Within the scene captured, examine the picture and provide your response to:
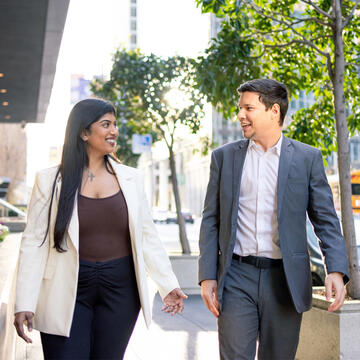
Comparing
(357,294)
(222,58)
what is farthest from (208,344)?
(222,58)

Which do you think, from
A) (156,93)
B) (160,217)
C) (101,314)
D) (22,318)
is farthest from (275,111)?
(160,217)

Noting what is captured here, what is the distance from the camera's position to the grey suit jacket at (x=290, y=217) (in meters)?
3.58

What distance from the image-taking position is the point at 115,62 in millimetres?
17328

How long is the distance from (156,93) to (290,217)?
12.6 metres

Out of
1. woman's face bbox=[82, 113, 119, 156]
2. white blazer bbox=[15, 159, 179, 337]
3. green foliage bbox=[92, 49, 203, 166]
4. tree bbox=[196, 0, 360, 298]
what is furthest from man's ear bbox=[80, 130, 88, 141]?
green foliage bbox=[92, 49, 203, 166]

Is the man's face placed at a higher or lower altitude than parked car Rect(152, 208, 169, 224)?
higher

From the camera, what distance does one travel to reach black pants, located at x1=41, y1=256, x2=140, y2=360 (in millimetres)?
3384

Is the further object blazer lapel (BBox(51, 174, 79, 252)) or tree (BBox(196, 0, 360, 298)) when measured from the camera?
tree (BBox(196, 0, 360, 298))

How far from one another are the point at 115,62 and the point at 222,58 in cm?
1024

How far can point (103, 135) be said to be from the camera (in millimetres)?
3607

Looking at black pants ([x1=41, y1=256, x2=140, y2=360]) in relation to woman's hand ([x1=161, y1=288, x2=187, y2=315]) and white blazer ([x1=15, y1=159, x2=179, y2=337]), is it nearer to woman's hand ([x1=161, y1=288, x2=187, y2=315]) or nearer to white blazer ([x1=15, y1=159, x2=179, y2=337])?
white blazer ([x1=15, y1=159, x2=179, y2=337])

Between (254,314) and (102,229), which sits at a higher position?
(102,229)

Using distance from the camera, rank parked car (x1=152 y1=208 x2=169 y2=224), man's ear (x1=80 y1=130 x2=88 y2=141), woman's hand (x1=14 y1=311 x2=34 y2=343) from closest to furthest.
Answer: woman's hand (x1=14 y1=311 x2=34 y2=343), man's ear (x1=80 y1=130 x2=88 y2=141), parked car (x1=152 y1=208 x2=169 y2=224)

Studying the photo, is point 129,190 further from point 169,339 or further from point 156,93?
point 156,93
